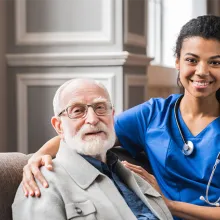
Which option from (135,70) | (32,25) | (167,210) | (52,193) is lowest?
(167,210)

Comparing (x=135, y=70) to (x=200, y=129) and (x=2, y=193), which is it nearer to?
(x=200, y=129)

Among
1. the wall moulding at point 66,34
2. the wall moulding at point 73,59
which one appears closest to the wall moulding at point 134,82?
the wall moulding at point 73,59

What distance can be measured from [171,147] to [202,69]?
31 cm

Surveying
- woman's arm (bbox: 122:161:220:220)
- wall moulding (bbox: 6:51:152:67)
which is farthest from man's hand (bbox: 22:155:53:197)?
wall moulding (bbox: 6:51:152:67)

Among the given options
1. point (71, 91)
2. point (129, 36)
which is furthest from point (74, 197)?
point (129, 36)

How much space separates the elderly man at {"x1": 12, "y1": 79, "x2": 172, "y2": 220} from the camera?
1.75 meters

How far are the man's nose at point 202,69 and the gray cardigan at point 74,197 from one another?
0.56 m

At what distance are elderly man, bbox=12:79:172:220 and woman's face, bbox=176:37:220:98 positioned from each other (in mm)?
514

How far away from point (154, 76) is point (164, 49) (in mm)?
Result: 646

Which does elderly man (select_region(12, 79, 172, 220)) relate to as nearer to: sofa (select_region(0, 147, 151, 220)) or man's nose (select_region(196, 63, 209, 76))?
sofa (select_region(0, 147, 151, 220))

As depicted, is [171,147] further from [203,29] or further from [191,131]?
[203,29]

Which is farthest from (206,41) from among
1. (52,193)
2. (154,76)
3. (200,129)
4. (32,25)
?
(154,76)

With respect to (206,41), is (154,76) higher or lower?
lower

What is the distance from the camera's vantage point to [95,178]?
1.86 m
